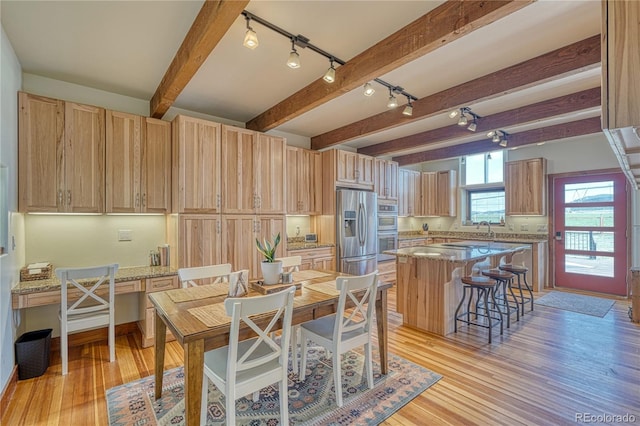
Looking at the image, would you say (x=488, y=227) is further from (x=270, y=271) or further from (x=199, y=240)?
(x=199, y=240)

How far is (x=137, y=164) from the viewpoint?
3.33 meters

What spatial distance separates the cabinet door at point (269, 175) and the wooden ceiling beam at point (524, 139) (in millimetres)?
3453

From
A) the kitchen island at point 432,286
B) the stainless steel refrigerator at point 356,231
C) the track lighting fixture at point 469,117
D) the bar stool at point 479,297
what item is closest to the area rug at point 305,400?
the kitchen island at point 432,286

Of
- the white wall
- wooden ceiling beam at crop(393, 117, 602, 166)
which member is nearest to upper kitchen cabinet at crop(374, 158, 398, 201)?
wooden ceiling beam at crop(393, 117, 602, 166)

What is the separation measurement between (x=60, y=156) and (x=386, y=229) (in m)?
5.00

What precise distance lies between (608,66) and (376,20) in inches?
62.5

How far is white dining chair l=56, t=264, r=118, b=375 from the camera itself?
102 inches

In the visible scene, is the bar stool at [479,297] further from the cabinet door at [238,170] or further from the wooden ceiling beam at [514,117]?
the cabinet door at [238,170]

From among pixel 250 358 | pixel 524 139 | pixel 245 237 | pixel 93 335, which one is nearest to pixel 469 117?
pixel 524 139

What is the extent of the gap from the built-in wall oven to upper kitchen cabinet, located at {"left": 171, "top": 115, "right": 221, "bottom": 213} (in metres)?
3.25

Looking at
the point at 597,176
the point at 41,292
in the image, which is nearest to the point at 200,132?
the point at 41,292

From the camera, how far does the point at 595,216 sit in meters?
5.20

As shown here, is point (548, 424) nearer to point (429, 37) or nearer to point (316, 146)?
point (429, 37)

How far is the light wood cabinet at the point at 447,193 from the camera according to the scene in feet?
22.7
